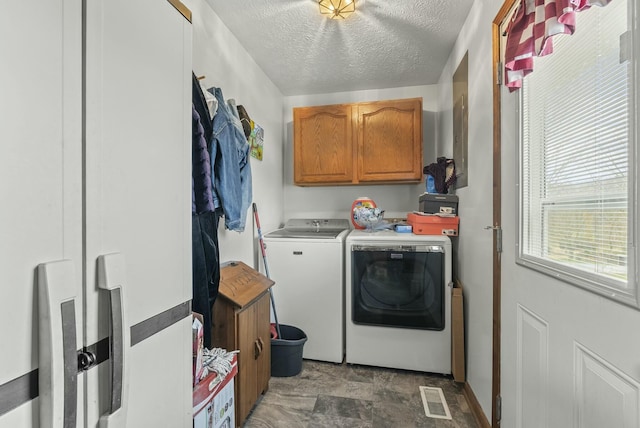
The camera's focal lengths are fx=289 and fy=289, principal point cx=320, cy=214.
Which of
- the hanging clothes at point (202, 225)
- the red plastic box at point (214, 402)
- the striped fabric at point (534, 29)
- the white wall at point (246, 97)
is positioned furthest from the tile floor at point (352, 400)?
the striped fabric at point (534, 29)

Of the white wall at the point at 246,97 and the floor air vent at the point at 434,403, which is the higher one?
the white wall at the point at 246,97

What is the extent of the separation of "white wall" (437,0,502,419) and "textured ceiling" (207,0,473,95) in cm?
23

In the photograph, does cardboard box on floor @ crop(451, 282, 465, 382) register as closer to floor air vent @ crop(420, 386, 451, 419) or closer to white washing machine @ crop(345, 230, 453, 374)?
white washing machine @ crop(345, 230, 453, 374)

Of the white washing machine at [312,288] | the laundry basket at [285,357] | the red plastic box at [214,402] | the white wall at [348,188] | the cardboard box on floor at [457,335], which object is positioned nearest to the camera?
the red plastic box at [214,402]

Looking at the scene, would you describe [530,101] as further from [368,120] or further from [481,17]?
[368,120]

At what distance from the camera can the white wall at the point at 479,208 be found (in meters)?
1.51

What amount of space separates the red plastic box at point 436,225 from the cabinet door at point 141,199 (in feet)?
5.74

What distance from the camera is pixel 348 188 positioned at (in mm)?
3094

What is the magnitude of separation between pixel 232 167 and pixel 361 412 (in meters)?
1.62

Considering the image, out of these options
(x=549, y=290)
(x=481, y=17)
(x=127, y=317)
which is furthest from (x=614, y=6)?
(x=127, y=317)

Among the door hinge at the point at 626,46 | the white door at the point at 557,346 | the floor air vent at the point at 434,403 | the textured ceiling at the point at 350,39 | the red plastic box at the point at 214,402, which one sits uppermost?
the textured ceiling at the point at 350,39

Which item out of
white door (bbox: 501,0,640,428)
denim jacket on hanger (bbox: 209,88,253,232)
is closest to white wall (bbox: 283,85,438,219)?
denim jacket on hanger (bbox: 209,88,253,232)

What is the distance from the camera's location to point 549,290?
3.28 ft

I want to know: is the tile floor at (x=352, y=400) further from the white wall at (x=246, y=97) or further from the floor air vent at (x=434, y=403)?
the white wall at (x=246, y=97)
